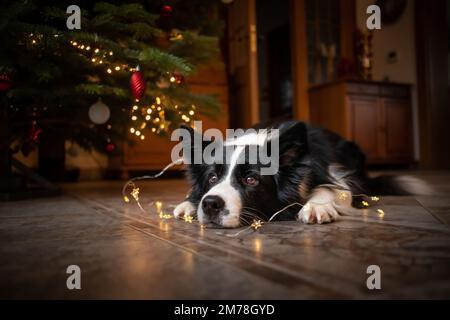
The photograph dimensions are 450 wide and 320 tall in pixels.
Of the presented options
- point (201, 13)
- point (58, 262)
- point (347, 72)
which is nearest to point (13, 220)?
point (58, 262)

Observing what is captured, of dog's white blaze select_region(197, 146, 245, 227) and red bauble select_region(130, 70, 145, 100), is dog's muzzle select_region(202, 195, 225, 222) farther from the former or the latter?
red bauble select_region(130, 70, 145, 100)

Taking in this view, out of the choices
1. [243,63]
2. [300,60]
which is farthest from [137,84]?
[300,60]

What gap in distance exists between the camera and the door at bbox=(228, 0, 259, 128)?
183 inches

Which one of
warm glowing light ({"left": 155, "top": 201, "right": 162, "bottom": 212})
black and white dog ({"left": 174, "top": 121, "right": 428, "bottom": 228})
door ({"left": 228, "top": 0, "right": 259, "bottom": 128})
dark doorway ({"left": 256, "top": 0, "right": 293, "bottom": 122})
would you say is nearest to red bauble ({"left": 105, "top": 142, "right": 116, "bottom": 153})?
warm glowing light ({"left": 155, "top": 201, "right": 162, "bottom": 212})

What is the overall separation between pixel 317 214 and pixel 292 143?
32 cm

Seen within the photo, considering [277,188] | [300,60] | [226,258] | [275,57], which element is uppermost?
[275,57]

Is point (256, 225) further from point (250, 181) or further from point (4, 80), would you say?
point (4, 80)

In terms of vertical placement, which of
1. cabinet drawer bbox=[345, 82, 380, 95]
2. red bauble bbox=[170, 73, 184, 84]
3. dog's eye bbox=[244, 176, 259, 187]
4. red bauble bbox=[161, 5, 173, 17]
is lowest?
dog's eye bbox=[244, 176, 259, 187]

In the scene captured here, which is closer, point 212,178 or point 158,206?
point 212,178

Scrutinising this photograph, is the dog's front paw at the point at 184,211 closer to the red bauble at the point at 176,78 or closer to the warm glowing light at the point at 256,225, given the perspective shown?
the warm glowing light at the point at 256,225

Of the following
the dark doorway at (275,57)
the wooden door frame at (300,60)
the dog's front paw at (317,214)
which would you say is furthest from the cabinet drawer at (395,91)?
the dog's front paw at (317,214)

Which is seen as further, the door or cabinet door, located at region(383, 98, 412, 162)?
cabinet door, located at region(383, 98, 412, 162)

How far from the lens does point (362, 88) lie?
208 inches

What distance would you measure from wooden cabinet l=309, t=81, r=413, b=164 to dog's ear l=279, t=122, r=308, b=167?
146 inches
